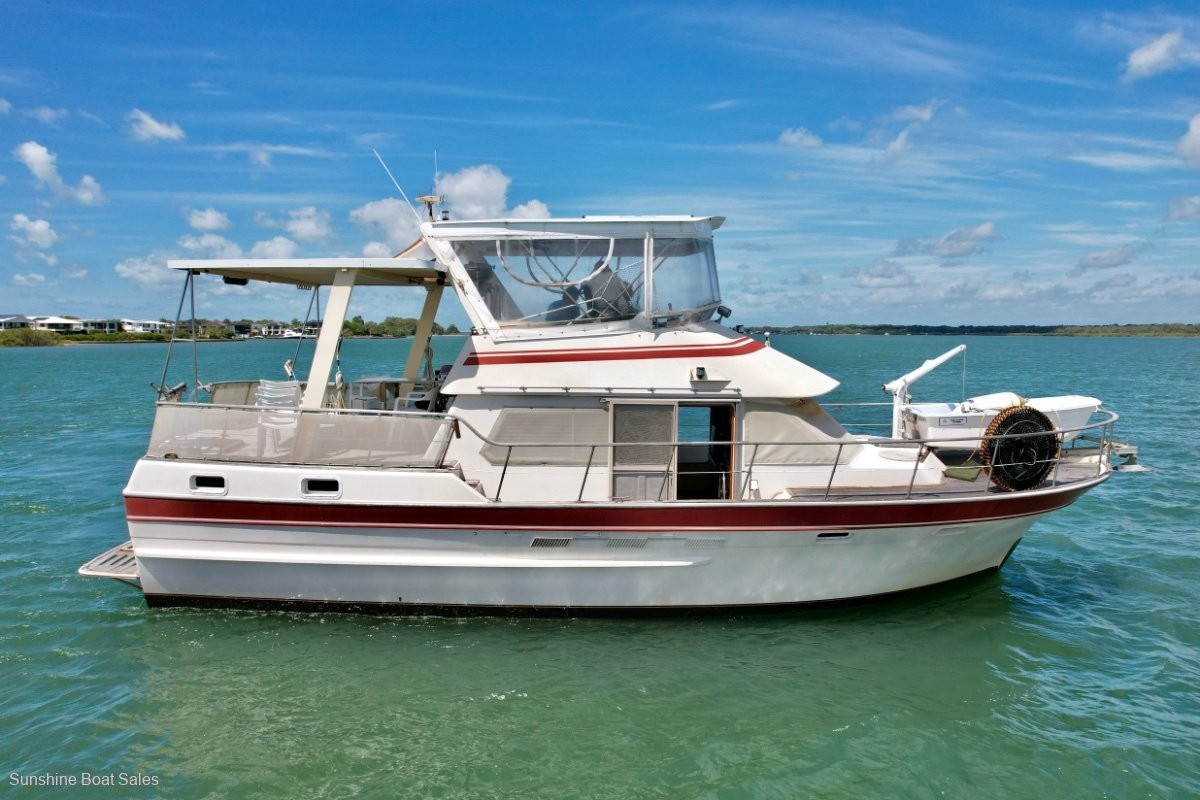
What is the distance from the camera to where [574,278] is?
27.2 feet

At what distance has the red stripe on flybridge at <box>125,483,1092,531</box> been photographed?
7492mm

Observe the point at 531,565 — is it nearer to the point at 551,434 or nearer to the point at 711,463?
the point at 551,434

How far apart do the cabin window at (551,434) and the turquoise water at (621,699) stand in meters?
1.75

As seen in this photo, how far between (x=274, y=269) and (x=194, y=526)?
2.88 metres

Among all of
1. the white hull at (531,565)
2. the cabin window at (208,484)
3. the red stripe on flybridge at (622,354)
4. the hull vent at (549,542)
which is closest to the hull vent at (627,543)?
the white hull at (531,565)

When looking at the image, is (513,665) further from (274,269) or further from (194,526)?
(274,269)

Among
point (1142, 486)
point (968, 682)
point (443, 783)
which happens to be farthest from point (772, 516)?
point (1142, 486)

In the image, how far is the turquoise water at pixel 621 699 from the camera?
19.1ft

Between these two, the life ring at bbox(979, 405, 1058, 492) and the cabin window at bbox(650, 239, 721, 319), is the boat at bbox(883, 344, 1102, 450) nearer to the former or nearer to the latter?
the life ring at bbox(979, 405, 1058, 492)

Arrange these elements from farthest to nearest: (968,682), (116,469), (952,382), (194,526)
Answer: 1. (952,382)
2. (116,469)
3. (194,526)
4. (968,682)

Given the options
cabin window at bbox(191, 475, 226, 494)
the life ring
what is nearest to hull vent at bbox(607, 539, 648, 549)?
the life ring

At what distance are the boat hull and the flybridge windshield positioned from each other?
2.18 metres

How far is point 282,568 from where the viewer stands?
7.88 metres

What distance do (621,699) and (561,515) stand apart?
1789 mm
